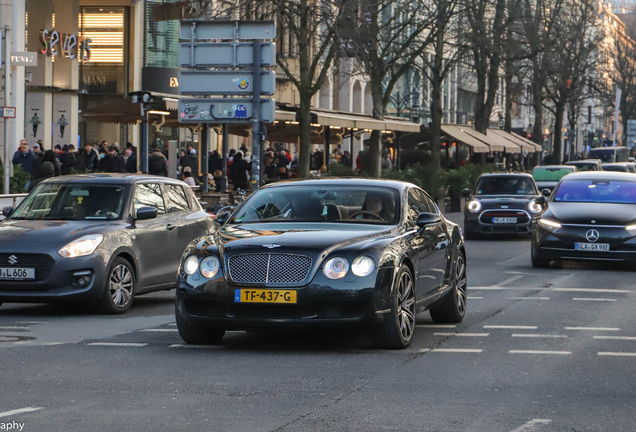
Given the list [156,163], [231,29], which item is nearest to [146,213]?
[231,29]

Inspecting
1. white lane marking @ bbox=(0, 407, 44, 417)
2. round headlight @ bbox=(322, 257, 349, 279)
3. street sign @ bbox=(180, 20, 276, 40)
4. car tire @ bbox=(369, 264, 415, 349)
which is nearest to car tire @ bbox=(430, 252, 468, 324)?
car tire @ bbox=(369, 264, 415, 349)

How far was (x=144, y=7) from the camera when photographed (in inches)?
1833

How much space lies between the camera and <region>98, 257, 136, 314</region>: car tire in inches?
482

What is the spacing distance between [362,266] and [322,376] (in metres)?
1.26

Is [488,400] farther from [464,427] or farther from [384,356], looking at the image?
[384,356]

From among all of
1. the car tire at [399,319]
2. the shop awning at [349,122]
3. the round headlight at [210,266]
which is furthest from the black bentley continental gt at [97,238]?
the shop awning at [349,122]

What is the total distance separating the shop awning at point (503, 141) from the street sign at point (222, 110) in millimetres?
33446

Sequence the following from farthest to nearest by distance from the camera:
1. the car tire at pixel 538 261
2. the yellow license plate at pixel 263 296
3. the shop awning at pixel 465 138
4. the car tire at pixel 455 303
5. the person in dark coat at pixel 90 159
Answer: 1. the shop awning at pixel 465 138
2. the person in dark coat at pixel 90 159
3. the car tire at pixel 538 261
4. the car tire at pixel 455 303
5. the yellow license plate at pixel 263 296

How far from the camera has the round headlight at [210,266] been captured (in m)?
9.25

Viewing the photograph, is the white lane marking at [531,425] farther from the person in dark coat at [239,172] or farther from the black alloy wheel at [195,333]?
the person in dark coat at [239,172]

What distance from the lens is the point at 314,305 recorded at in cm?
912

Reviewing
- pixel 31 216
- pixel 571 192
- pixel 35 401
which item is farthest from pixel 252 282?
pixel 571 192

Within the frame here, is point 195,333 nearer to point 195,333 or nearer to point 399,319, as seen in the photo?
point 195,333

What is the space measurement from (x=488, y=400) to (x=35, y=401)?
9.00 ft
